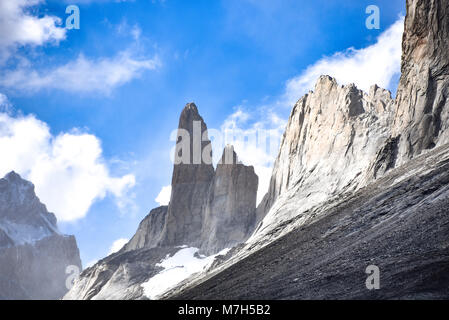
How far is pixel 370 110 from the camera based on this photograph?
55500 mm

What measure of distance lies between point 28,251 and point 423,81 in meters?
160

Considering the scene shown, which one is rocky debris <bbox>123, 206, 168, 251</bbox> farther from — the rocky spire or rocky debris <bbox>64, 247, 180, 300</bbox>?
rocky debris <bbox>64, 247, 180, 300</bbox>

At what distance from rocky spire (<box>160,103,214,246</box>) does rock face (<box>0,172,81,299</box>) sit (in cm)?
7475

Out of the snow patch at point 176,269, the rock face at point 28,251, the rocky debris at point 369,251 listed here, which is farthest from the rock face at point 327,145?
the rock face at point 28,251

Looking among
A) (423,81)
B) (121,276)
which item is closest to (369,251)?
(423,81)

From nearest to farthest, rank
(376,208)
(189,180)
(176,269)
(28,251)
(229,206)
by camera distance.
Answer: (376,208) < (176,269) < (229,206) < (189,180) < (28,251)

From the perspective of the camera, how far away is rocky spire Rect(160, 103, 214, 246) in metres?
100

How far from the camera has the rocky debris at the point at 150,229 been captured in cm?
10675

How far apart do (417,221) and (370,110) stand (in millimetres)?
37835

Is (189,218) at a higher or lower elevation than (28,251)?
lower

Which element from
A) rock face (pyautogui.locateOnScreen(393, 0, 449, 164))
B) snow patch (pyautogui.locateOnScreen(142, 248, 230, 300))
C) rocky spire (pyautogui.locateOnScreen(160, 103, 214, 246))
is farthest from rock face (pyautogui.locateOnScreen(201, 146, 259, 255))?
rock face (pyautogui.locateOnScreen(393, 0, 449, 164))

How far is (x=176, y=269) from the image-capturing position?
257 ft

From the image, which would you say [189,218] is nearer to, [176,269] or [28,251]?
[176,269]
